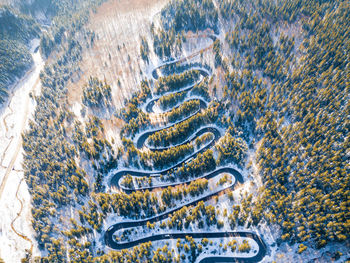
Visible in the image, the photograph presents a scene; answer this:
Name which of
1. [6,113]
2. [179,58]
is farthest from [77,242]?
[179,58]

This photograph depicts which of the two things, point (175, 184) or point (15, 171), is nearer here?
point (175, 184)

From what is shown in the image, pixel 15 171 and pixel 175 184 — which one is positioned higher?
pixel 15 171

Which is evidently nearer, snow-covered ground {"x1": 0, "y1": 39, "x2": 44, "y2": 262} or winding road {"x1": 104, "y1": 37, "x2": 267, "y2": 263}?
winding road {"x1": 104, "y1": 37, "x2": 267, "y2": 263}

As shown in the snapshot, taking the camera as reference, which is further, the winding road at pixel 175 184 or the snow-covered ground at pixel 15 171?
the snow-covered ground at pixel 15 171

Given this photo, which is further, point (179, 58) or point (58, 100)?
point (179, 58)

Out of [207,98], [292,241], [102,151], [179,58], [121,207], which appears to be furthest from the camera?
[179,58]

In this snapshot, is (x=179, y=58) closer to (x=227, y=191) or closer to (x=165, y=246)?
(x=227, y=191)

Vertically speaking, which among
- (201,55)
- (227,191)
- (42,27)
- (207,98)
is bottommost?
(227,191)

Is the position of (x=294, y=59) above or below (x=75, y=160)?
above
